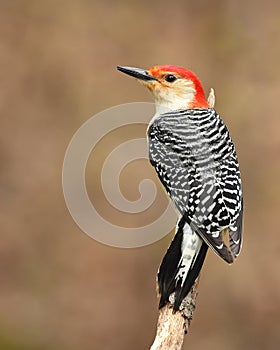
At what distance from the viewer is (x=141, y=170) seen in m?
9.20

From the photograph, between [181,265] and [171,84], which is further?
[171,84]

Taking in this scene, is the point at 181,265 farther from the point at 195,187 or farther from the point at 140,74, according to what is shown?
the point at 140,74

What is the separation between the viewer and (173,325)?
487 cm

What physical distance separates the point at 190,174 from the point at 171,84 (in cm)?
78

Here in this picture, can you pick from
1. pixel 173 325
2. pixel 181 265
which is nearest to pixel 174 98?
pixel 181 265

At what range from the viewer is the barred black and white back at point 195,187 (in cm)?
508

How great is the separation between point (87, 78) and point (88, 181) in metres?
1.37

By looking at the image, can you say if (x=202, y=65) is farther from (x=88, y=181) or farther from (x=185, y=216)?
(x=185, y=216)

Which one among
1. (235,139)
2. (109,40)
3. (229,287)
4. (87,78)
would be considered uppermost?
(109,40)

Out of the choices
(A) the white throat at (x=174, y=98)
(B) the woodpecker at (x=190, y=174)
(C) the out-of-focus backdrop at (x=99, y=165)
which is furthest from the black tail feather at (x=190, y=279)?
(C) the out-of-focus backdrop at (x=99, y=165)

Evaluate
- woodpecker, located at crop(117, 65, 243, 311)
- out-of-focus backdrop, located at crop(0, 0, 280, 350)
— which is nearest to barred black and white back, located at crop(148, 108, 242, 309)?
woodpecker, located at crop(117, 65, 243, 311)

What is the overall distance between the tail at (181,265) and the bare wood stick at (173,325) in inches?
1.9

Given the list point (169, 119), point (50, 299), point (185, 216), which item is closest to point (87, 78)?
point (50, 299)

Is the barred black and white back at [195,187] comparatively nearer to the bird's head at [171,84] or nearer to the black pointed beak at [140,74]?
the bird's head at [171,84]
